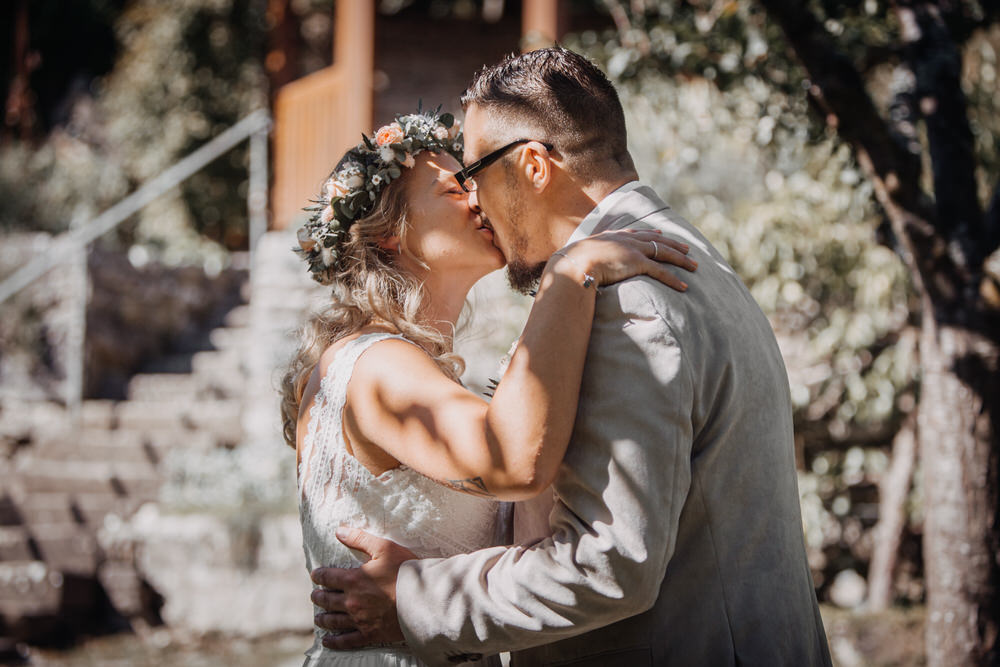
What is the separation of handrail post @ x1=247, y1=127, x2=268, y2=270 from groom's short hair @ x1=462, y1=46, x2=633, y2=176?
827 centimetres

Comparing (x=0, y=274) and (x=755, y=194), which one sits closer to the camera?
(x=755, y=194)

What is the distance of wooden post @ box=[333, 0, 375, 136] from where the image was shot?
8.16m

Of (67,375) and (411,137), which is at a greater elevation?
(411,137)

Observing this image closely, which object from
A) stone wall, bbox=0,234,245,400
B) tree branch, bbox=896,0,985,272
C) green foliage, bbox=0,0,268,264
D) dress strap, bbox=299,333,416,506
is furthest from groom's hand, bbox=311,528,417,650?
green foliage, bbox=0,0,268,264

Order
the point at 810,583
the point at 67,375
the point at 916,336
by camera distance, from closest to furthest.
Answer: the point at 810,583, the point at 916,336, the point at 67,375

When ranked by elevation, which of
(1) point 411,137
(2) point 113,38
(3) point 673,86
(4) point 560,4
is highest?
(2) point 113,38

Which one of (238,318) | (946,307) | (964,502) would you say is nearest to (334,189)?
(946,307)

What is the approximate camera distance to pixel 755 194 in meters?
6.45

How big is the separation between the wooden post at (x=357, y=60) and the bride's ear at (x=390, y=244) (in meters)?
5.84

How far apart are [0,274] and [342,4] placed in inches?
160

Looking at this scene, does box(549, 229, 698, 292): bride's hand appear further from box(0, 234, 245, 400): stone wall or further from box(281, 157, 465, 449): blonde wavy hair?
box(0, 234, 245, 400): stone wall

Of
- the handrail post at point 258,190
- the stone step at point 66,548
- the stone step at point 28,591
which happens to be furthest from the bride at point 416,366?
the handrail post at point 258,190

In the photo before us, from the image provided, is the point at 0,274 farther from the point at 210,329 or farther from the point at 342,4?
the point at 342,4

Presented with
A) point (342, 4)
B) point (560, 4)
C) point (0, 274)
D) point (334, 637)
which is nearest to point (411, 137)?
point (334, 637)
